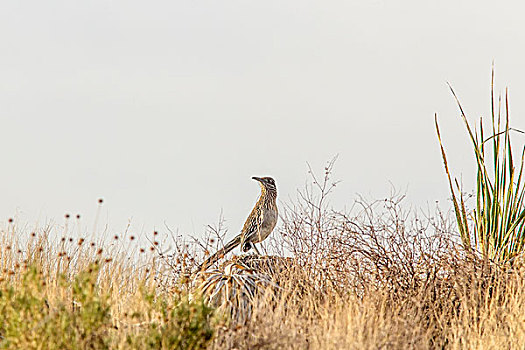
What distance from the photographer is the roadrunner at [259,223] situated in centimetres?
761

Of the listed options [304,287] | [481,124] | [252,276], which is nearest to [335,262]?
[304,287]

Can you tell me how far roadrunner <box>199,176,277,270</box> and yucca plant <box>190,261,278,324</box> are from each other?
1087 millimetres

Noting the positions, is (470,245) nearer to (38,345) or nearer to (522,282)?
(522,282)

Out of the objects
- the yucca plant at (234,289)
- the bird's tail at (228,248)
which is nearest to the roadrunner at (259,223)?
the bird's tail at (228,248)

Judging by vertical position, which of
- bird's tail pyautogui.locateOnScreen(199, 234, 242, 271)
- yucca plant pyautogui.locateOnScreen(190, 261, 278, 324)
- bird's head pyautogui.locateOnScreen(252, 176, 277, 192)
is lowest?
yucca plant pyautogui.locateOnScreen(190, 261, 278, 324)

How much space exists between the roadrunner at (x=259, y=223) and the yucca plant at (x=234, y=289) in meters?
1.09

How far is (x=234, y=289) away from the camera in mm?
6242

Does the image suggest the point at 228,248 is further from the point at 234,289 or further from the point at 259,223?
the point at 234,289

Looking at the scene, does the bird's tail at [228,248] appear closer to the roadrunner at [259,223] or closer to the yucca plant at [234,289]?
the roadrunner at [259,223]

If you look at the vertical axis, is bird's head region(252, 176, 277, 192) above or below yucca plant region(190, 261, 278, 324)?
above

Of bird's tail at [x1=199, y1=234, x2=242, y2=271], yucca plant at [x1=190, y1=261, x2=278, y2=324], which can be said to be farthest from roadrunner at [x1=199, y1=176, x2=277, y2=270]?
yucca plant at [x1=190, y1=261, x2=278, y2=324]

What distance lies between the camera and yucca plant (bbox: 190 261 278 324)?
6086 mm

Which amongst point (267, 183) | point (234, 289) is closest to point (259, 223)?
point (267, 183)

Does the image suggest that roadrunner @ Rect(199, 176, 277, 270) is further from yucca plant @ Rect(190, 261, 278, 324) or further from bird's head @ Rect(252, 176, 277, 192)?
yucca plant @ Rect(190, 261, 278, 324)
